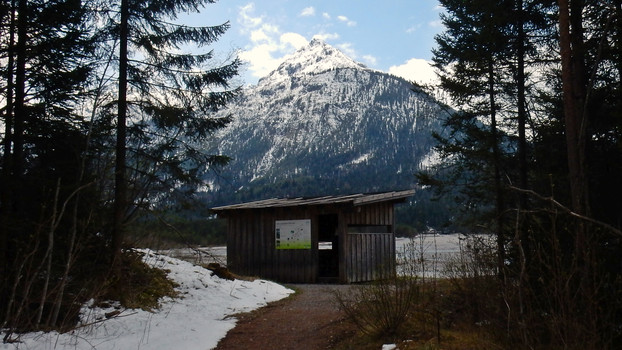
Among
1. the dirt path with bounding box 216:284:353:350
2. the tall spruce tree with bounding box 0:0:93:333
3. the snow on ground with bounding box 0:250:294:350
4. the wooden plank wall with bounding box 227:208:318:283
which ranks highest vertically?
the tall spruce tree with bounding box 0:0:93:333

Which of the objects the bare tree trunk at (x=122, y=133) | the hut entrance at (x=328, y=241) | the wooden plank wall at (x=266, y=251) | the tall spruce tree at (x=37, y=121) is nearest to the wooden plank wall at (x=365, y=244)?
the wooden plank wall at (x=266, y=251)

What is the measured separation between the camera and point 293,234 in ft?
61.7

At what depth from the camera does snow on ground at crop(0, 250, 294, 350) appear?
7.31 m

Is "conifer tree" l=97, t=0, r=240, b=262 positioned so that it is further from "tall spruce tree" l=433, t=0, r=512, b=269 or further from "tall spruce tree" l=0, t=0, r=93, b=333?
"tall spruce tree" l=433, t=0, r=512, b=269

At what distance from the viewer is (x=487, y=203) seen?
617 inches

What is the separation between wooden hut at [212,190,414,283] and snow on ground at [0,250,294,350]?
13.5ft

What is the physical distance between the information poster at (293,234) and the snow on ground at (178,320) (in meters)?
4.31

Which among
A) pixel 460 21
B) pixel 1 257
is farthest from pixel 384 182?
pixel 1 257

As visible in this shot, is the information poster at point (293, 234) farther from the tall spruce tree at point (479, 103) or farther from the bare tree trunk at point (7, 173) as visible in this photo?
the bare tree trunk at point (7, 173)

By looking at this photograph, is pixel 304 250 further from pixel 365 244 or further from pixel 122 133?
pixel 122 133

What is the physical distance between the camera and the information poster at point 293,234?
18547 mm

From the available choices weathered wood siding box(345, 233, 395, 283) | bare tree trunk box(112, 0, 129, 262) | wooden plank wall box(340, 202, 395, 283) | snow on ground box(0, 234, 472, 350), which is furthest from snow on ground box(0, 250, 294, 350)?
weathered wood siding box(345, 233, 395, 283)

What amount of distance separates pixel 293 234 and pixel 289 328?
9.75m

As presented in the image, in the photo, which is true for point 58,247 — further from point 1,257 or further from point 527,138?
point 527,138
